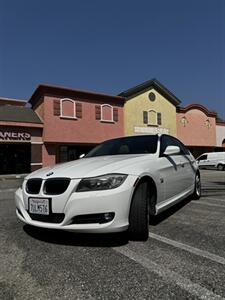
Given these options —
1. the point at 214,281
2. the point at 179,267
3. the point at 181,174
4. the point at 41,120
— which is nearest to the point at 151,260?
the point at 179,267

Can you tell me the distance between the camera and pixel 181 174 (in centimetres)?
529

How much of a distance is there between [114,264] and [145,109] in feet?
84.1

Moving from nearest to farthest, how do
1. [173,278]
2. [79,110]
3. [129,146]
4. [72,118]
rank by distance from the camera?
[173,278] < [129,146] < [72,118] < [79,110]

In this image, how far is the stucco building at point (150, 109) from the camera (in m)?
26.5

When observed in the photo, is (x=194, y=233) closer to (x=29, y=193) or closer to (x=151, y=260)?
(x=151, y=260)

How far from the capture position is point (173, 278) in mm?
2580

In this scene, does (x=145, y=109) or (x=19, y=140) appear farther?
(x=145, y=109)

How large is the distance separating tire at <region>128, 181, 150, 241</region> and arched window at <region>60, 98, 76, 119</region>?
1959cm

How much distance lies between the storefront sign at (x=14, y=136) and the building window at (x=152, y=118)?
38.7 ft

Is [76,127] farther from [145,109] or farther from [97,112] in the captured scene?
[145,109]

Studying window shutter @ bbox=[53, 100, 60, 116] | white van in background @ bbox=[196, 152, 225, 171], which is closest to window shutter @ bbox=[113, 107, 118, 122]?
window shutter @ bbox=[53, 100, 60, 116]

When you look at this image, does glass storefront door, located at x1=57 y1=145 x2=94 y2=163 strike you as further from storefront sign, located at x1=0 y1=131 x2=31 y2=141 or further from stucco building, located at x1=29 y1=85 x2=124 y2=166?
storefront sign, located at x1=0 y1=131 x2=31 y2=141

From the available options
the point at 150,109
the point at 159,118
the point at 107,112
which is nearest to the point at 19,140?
the point at 107,112

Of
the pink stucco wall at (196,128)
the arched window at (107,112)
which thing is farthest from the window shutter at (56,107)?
the pink stucco wall at (196,128)
